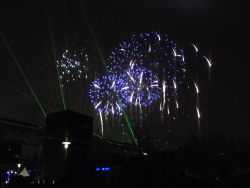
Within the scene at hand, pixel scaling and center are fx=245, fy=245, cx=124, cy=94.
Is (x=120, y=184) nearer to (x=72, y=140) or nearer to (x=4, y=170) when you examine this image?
(x=72, y=140)

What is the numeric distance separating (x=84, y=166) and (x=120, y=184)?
1.93 m

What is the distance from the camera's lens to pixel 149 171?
195 centimetres

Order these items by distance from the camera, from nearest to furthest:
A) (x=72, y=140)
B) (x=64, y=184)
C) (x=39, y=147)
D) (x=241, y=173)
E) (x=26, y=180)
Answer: (x=241, y=173)
(x=64, y=184)
(x=26, y=180)
(x=39, y=147)
(x=72, y=140)

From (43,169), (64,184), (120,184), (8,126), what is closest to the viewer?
(120,184)

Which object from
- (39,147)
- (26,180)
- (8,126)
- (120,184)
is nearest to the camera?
(120,184)

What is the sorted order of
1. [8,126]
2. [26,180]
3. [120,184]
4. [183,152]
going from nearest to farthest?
[120,184] → [26,180] → [8,126] → [183,152]

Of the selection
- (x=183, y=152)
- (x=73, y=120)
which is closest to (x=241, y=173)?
(x=73, y=120)

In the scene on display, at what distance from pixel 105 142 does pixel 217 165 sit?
37.1ft

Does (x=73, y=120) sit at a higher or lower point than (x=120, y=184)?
higher

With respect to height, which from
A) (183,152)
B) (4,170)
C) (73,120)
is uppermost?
(73,120)

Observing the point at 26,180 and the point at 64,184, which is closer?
the point at 64,184

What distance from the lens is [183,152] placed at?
37125 millimetres

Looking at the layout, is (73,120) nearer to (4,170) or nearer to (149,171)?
(4,170)

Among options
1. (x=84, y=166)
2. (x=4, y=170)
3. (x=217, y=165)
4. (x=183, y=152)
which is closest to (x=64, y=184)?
(x=84, y=166)
